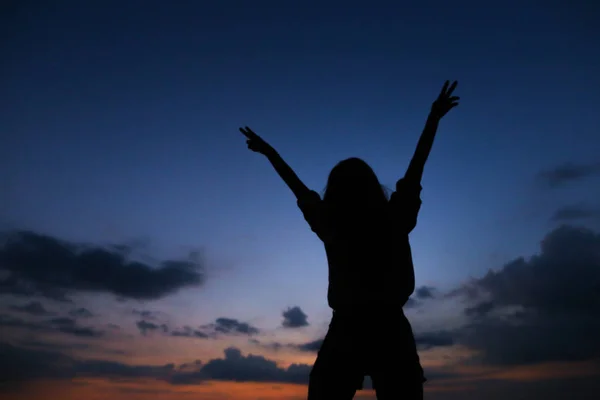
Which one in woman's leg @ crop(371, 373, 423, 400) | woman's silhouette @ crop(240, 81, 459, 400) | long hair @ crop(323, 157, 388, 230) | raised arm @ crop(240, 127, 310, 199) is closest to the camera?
woman's leg @ crop(371, 373, 423, 400)

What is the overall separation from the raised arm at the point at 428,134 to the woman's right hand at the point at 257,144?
4.57 ft

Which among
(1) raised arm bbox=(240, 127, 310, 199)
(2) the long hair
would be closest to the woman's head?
(2) the long hair

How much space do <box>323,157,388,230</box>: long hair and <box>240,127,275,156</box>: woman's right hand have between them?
79cm

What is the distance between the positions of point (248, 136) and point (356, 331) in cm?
234

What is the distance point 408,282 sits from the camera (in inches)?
146

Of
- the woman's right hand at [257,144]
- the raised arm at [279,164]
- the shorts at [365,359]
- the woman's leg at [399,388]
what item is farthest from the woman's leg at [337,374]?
the woman's right hand at [257,144]

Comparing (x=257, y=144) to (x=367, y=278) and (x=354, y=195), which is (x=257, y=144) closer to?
(x=354, y=195)

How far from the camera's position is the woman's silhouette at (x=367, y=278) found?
11.5 feet

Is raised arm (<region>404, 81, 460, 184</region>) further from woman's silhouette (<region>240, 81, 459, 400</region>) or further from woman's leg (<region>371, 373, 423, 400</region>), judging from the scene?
woman's leg (<region>371, 373, 423, 400</region>)

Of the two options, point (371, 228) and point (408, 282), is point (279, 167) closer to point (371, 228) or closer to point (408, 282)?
point (371, 228)

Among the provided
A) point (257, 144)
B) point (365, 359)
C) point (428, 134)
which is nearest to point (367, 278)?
point (365, 359)

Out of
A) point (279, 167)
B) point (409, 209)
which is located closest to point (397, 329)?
point (409, 209)

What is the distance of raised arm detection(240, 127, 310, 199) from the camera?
14.2ft

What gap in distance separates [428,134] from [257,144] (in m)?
1.68
